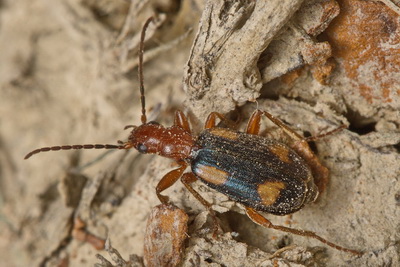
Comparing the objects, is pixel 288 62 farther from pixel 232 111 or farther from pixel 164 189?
pixel 164 189

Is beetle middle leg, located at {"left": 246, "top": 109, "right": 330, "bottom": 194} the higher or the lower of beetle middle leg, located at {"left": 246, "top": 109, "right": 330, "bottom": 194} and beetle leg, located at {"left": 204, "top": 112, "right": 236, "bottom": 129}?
the lower

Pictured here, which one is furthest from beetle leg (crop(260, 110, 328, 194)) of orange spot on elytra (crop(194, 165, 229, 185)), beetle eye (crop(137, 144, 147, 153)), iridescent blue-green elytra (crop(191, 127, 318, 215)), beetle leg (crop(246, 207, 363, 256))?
beetle eye (crop(137, 144, 147, 153))

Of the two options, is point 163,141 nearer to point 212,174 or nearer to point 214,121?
point 214,121

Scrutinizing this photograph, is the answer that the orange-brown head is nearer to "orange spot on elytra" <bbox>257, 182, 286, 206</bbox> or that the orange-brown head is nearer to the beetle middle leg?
the beetle middle leg

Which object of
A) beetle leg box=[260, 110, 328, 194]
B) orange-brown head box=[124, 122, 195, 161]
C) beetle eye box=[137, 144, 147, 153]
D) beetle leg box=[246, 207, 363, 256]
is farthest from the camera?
beetle eye box=[137, 144, 147, 153]

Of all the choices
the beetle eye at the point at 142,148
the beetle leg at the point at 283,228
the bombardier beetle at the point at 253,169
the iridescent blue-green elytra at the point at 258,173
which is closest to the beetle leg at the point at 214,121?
the bombardier beetle at the point at 253,169

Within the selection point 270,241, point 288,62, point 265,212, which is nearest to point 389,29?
point 288,62

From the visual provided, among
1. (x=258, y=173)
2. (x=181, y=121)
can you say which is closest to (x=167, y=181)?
(x=181, y=121)
